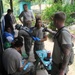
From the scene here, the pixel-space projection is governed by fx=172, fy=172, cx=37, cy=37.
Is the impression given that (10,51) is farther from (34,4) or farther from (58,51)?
(34,4)

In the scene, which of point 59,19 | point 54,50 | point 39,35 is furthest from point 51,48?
point 59,19

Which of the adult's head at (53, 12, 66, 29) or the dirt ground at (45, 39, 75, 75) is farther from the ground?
the adult's head at (53, 12, 66, 29)

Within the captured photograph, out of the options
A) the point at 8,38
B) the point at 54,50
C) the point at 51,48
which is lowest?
the point at 51,48

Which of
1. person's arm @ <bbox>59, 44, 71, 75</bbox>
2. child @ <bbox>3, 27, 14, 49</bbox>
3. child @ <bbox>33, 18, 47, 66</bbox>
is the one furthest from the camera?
child @ <bbox>3, 27, 14, 49</bbox>

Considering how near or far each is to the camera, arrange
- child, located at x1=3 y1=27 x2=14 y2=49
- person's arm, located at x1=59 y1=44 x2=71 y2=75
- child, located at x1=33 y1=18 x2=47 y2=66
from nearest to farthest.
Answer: person's arm, located at x1=59 y1=44 x2=71 y2=75 → child, located at x1=33 y1=18 x2=47 y2=66 → child, located at x1=3 y1=27 x2=14 y2=49

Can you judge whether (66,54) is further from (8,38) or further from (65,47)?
(8,38)

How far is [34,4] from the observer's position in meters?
15.7

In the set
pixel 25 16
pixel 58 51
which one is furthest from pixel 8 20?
pixel 58 51

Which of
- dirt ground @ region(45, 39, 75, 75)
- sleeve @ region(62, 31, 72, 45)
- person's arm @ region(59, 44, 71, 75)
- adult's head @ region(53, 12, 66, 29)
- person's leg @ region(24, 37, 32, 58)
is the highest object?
adult's head @ region(53, 12, 66, 29)

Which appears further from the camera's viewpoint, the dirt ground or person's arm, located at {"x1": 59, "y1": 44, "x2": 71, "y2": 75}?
the dirt ground

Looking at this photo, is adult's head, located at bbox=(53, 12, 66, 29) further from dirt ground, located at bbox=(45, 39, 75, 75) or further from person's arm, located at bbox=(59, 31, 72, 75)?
dirt ground, located at bbox=(45, 39, 75, 75)

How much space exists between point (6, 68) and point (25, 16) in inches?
149

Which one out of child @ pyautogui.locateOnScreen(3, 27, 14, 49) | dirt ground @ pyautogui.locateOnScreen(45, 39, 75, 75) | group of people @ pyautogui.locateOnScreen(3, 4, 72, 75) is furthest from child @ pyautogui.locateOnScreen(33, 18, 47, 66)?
dirt ground @ pyautogui.locateOnScreen(45, 39, 75, 75)

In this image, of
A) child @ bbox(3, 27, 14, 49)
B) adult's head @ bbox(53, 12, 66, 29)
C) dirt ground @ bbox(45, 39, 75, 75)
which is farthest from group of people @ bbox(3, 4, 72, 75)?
dirt ground @ bbox(45, 39, 75, 75)
